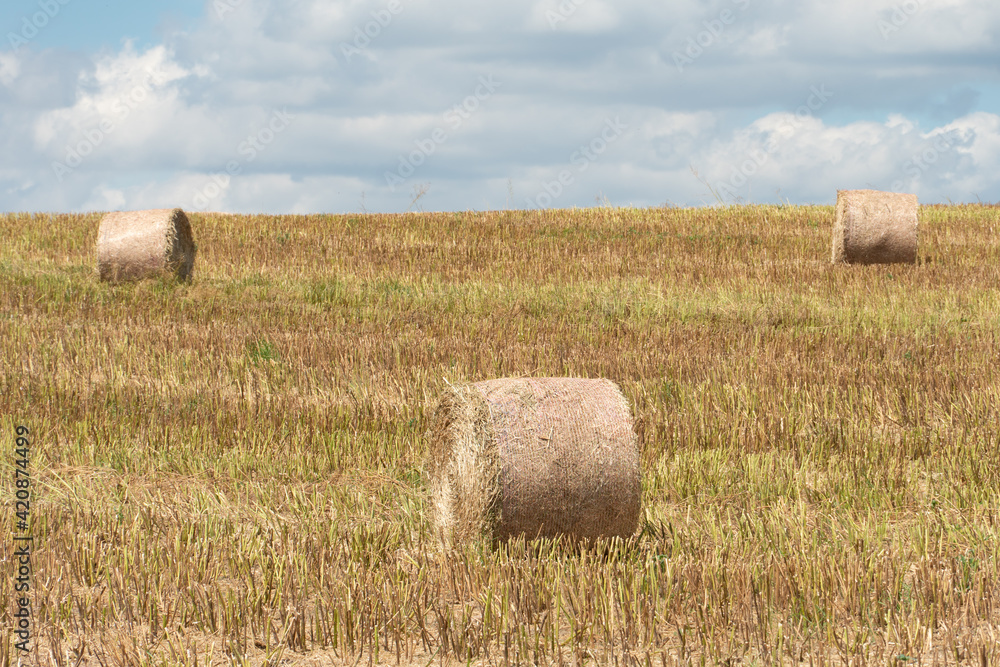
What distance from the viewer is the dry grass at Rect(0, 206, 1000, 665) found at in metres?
4.52

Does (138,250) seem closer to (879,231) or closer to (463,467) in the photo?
(463,467)

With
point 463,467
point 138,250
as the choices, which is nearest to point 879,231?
point 138,250

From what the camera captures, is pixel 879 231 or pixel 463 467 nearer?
pixel 463 467

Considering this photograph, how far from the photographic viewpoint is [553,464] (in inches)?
217

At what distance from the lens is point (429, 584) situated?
502cm

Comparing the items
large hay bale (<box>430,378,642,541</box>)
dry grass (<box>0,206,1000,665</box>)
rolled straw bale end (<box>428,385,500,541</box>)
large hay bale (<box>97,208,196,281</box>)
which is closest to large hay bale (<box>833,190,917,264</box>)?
dry grass (<box>0,206,1000,665</box>)

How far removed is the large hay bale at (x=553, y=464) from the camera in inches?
216

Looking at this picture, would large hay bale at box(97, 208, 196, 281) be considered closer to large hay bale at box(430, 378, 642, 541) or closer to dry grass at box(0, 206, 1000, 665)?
dry grass at box(0, 206, 1000, 665)

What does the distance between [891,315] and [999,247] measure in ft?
27.9

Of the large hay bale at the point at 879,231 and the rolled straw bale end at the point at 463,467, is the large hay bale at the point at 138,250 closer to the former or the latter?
the rolled straw bale end at the point at 463,467

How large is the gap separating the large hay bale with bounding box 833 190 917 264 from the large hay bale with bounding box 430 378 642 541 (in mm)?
14457

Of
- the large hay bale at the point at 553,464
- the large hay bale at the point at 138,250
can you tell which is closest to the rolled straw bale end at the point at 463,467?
the large hay bale at the point at 553,464

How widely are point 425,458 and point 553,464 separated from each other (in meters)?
1.44

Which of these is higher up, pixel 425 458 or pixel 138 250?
pixel 138 250
